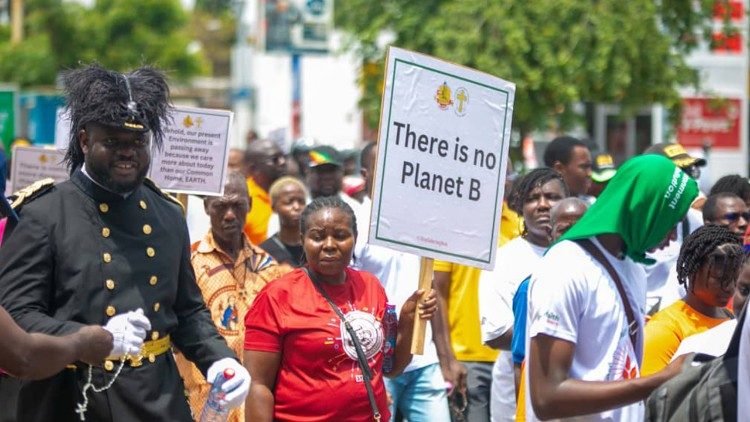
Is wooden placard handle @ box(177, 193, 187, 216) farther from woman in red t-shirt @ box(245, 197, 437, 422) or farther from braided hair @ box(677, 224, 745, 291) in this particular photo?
braided hair @ box(677, 224, 745, 291)

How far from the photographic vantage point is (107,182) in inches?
197

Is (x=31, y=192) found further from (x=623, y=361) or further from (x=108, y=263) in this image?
(x=623, y=361)

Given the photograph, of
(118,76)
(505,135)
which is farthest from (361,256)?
(118,76)

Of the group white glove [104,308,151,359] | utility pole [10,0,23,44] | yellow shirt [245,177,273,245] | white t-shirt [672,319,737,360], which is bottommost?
white glove [104,308,151,359]

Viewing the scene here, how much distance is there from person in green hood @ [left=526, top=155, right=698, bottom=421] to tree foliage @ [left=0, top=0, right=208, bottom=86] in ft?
118

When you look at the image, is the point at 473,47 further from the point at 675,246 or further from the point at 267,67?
the point at 267,67

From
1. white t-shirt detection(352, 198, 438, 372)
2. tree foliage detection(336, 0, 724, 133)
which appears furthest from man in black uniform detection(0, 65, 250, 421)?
tree foliage detection(336, 0, 724, 133)

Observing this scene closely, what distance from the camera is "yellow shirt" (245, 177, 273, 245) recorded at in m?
10.3

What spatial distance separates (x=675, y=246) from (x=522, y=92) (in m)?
10.6

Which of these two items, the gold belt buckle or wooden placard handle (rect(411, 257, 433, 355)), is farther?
wooden placard handle (rect(411, 257, 433, 355))

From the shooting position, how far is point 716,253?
5902mm

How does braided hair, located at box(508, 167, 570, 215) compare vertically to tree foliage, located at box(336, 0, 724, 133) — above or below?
below

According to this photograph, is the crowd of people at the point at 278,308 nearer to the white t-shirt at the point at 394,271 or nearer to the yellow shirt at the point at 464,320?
the white t-shirt at the point at 394,271

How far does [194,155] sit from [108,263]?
2794 millimetres
